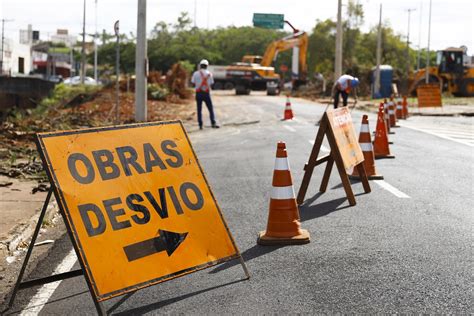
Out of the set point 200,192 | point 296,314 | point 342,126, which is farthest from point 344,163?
point 296,314

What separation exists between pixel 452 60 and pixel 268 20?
12.1 meters

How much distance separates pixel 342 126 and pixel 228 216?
1.98 meters

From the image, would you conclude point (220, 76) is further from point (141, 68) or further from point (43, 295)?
point (43, 295)

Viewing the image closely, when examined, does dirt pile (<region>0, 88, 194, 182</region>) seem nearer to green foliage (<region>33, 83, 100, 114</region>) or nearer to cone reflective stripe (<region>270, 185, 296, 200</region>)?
green foliage (<region>33, 83, 100, 114</region>)

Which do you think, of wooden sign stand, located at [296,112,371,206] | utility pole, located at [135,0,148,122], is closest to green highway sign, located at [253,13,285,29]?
utility pole, located at [135,0,148,122]

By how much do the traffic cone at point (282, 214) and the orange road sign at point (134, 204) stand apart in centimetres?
132

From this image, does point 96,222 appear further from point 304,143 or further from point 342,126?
point 304,143

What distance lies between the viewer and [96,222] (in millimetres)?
5082

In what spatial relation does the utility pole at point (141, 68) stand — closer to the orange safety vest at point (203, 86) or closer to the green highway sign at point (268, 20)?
the orange safety vest at point (203, 86)

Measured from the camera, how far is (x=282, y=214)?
23.6ft

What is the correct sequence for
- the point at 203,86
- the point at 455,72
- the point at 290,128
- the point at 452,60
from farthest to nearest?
the point at 455,72, the point at 452,60, the point at 290,128, the point at 203,86

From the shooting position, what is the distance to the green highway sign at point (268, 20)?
50.4 m

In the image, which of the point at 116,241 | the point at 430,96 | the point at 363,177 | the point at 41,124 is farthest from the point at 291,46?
the point at 116,241

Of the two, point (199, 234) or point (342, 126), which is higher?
point (342, 126)
